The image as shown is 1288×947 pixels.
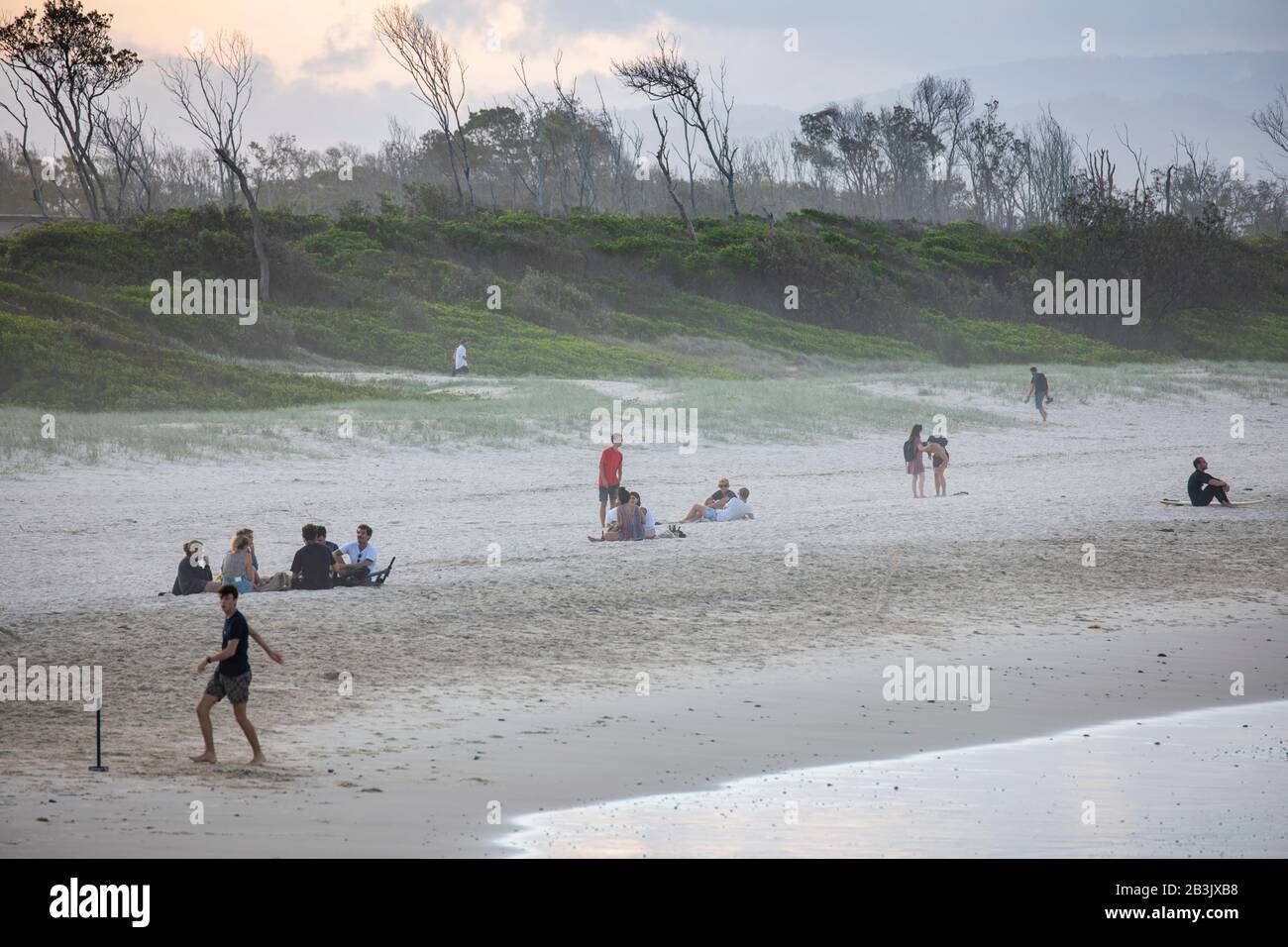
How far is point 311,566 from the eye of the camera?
15.7 meters

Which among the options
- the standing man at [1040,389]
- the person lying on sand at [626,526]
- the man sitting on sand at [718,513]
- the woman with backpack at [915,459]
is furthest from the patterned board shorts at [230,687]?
the standing man at [1040,389]

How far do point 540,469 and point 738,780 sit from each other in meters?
18.2

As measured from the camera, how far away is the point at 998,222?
116m

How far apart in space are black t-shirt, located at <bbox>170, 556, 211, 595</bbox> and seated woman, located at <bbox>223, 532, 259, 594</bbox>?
0.28 meters

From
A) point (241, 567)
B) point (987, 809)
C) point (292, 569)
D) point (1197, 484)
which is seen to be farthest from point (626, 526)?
point (987, 809)

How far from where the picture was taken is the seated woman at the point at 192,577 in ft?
50.2

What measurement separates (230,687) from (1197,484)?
17461mm

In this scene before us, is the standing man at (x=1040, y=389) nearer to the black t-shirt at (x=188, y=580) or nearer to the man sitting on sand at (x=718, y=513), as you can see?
the man sitting on sand at (x=718, y=513)

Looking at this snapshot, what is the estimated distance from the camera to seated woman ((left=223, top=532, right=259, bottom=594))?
15.3 meters

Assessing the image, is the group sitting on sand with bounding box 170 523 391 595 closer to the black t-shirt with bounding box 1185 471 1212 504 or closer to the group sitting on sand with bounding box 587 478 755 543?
the group sitting on sand with bounding box 587 478 755 543

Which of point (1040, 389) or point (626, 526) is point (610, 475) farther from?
point (1040, 389)
